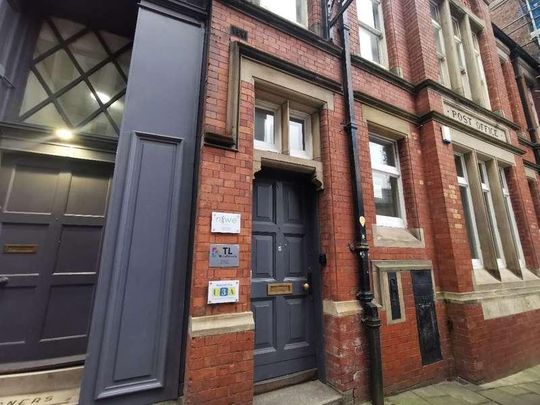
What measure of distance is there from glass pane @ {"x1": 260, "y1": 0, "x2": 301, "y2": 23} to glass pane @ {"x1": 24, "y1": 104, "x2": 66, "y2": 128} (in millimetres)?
3358

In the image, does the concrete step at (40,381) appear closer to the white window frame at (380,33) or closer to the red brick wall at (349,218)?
the red brick wall at (349,218)

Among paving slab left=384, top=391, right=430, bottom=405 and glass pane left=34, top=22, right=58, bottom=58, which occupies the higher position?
glass pane left=34, top=22, right=58, bottom=58

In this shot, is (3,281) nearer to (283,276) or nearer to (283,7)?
(283,276)

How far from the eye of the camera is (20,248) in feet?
10.2

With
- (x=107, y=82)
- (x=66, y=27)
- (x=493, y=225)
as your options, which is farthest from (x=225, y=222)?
(x=493, y=225)

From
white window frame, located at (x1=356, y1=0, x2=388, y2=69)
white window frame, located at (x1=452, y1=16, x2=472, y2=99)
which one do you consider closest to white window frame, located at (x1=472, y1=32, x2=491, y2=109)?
white window frame, located at (x1=452, y1=16, x2=472, y2=99)

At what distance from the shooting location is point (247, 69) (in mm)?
3270

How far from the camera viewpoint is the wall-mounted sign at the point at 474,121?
4.96m

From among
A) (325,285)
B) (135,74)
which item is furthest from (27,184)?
(325,285)

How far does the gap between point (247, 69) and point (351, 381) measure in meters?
3.87

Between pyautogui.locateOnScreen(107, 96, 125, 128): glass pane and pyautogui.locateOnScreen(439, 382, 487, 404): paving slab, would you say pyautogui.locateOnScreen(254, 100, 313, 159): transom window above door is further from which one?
pyautogui.locateOnScreen(439, 382, 487, 404): paving slab

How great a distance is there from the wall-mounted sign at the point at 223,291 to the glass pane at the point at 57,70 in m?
3.53

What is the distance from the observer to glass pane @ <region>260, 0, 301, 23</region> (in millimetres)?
4132

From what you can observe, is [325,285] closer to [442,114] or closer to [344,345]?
[344,345]
